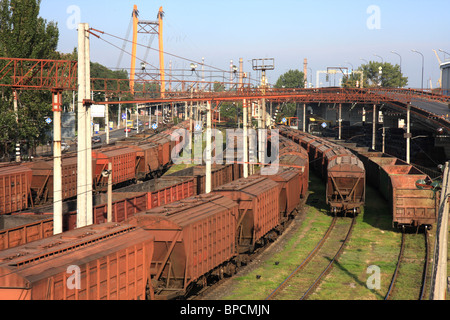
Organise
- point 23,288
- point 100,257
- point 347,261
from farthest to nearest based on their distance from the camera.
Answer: point 347,261 → point 100,257 → point 23,288

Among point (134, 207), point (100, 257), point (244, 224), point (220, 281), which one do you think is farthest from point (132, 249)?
point (134, 207)

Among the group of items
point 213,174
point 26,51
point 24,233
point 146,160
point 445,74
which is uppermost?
point 445,74

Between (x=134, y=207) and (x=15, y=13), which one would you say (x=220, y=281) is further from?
(x=15, y=13)

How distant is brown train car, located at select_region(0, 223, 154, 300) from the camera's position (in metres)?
11.4

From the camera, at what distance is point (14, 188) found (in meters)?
29.3

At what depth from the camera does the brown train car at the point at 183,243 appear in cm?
1672

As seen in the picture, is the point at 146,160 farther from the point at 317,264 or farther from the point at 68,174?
the point at 317,264

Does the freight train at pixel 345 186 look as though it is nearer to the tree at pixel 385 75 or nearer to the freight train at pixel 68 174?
the freight train at pixel 68 174

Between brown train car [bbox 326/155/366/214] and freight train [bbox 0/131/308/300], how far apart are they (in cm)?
822

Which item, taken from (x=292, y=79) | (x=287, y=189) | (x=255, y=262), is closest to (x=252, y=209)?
(x=255, y=262)

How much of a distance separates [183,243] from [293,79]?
178 meters

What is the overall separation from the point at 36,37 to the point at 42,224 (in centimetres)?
3479

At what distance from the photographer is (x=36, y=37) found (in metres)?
51.5

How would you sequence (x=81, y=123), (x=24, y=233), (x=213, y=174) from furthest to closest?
1. (x=213, y=174)
2. (x=81, y=123)
3. (x=24, y=233)
